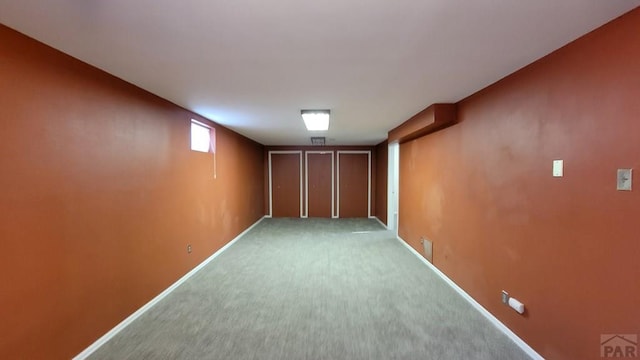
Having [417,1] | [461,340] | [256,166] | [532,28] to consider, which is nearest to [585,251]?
[461,340]

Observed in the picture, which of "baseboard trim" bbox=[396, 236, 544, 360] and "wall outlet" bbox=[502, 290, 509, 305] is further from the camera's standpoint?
"wall outlet" bbox=[502, 290, 509, 305]

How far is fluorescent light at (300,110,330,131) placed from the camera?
139 inches

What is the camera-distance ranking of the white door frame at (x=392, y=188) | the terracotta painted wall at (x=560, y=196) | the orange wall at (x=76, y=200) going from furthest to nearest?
the white door frame at (x=392, y=188) < the orange wall at (x=76, y=200) < the terracotta painted wall at (x=560, y=196)

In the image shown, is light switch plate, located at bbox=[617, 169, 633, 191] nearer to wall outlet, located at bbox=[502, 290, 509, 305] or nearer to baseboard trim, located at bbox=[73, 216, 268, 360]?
wall outlet, located at bbox=[502, 290, 509, 305]

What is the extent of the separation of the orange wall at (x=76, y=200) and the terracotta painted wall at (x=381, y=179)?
16.0 feet

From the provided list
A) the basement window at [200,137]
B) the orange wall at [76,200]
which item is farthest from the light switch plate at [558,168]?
the basement window at [200,137]

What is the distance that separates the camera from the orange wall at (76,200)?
1608mm

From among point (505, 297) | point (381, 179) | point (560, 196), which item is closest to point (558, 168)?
point (560, 196)

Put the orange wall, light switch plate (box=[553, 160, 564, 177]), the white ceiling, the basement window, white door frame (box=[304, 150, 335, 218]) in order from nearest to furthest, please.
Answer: the white ceiling
the orange wall
light switch plate (box=[553, 160, 564, 177])
the basement window
white door frame (box=[304, 150, 335, 218])

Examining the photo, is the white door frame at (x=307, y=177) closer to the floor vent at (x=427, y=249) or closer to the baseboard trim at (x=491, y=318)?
the floor vent at (x=427, y=249)

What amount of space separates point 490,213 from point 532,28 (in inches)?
62.7

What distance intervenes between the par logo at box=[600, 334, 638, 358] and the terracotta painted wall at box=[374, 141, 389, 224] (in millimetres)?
5263

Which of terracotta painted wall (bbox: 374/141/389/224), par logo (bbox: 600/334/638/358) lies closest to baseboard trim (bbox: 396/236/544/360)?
par logo (bbox: 600/334/638/358)

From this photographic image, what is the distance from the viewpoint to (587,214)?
1639 mm
